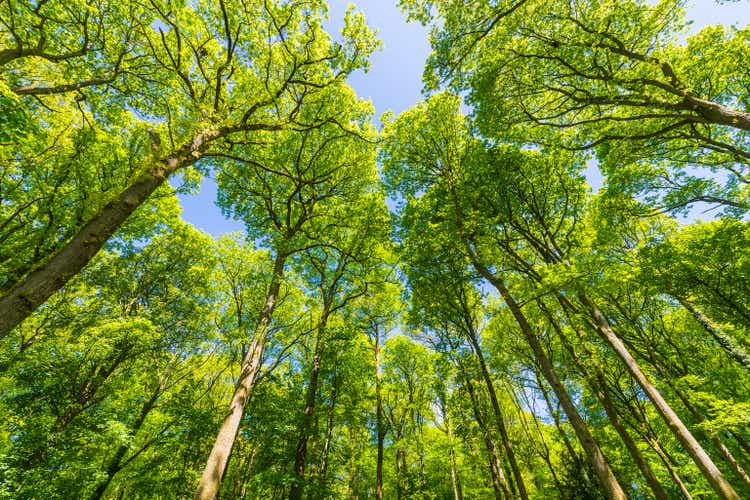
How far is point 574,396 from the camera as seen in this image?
55.6ft

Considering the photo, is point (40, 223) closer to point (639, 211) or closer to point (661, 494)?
point (639, 211)

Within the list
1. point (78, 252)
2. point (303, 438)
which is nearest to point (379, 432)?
point (303, 438)

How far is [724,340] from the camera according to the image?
12.0 metres

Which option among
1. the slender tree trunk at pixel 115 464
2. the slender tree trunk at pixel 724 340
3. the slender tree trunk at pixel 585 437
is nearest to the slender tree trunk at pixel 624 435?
the slender tree trunk at pixel 585 437

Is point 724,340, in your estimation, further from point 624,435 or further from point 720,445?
point 624,435

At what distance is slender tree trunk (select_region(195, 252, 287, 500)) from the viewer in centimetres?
541

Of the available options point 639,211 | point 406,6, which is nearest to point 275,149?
point 406,6

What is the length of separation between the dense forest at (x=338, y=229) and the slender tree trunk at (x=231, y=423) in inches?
3.3

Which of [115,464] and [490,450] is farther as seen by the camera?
[115,464]

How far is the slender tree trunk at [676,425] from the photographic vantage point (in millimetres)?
6484

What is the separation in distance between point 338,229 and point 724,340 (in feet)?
58.6

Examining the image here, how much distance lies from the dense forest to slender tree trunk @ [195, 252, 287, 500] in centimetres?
8

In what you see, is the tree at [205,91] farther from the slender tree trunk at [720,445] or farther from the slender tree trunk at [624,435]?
the slender tree trunk at [720,445]

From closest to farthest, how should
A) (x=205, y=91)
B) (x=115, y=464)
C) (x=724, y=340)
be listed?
(x=205, y=91), (x=115, y=464), (x=724, y=340)
